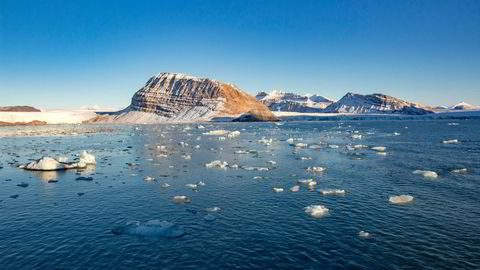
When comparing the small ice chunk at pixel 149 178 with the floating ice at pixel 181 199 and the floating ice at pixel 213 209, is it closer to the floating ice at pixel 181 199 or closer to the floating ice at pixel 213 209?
the floating ice at pixel 181 199

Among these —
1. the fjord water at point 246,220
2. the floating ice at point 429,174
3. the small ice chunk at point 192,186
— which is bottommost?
the fjord water at point 246,220

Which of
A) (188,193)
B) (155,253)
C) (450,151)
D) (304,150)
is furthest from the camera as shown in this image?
(304,150)

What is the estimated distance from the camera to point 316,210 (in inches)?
806

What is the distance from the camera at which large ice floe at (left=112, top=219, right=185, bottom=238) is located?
1741 centimetres

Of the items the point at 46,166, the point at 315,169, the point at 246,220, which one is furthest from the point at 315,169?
the point at 46,166

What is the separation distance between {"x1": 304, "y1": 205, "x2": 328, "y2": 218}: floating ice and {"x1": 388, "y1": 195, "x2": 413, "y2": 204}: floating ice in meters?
5.30

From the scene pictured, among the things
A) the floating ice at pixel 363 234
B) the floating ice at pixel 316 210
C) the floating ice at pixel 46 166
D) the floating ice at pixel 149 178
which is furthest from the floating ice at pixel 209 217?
the floating ice at pixel 46 166

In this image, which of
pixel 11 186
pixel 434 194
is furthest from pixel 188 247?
pixel 11 186

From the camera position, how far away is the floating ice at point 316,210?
66.3ft

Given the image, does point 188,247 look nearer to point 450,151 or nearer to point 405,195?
point 405,195

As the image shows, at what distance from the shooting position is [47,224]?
19156mm

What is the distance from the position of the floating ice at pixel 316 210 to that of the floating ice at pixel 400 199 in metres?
5.30

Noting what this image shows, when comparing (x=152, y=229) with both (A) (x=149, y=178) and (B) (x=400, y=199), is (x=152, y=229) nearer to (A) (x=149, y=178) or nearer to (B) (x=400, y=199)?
(A) (x=149, y=178)

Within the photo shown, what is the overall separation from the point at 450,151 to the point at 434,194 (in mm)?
25514
